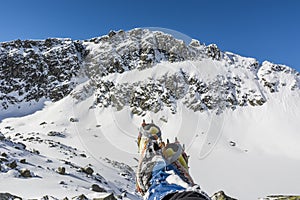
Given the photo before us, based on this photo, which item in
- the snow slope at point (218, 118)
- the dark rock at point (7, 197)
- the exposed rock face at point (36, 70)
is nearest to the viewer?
the dark rock at point (7, 197)

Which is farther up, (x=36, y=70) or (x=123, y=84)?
(x=123, y=84)

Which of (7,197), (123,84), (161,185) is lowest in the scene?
(7,197)

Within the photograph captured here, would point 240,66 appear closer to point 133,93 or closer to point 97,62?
point 133,93

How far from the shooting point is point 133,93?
8225cm

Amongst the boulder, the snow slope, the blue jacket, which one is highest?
the snow slope

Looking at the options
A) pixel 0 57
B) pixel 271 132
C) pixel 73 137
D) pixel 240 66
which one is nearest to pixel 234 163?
pixel 271 132

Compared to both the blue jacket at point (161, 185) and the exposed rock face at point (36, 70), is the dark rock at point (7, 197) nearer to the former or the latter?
the blue jacket at point (161, 185)

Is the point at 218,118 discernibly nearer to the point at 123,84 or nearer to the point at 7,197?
the point at 123,84

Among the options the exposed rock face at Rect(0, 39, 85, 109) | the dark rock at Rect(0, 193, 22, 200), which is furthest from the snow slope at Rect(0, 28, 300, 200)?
the dark rock at Rect(0, 193, 22, 200)

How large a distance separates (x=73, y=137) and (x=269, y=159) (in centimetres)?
3994

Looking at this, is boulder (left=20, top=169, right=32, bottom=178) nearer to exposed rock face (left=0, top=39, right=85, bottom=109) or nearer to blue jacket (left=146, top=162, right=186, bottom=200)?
blue jacket (left=146, top=162, right=186, bottom=200)

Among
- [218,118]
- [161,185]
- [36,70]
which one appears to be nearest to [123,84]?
[218,118]

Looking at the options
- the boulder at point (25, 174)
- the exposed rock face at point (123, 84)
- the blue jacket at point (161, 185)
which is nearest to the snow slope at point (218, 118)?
the exposed rock face at point (123, 84)

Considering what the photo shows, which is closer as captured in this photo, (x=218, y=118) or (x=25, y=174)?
(x=25, y=174)
